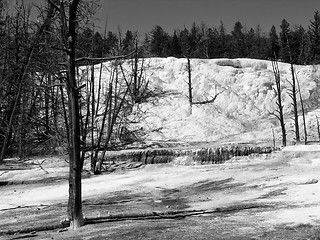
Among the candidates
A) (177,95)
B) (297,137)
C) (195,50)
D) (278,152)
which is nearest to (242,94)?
(177,95)

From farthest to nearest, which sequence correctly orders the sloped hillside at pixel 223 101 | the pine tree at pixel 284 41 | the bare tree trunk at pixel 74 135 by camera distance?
the pine tree at pixel 284 41
the sloped hillside at pixel 223 101
the bare tree trunk at pixel 74 135

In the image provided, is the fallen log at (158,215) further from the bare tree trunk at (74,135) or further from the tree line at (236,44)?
the tree line at (236,44)

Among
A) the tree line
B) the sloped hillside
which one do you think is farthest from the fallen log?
the tree line

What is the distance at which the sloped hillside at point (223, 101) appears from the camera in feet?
110

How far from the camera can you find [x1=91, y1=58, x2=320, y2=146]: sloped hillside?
3341 cm

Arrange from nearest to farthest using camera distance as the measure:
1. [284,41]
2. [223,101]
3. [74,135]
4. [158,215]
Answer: [74,135], [158,215], [223,101], [284,41]

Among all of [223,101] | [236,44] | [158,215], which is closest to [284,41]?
[236,44]

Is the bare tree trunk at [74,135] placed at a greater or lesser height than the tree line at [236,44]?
lesser

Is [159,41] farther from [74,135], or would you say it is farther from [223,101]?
[74,135]

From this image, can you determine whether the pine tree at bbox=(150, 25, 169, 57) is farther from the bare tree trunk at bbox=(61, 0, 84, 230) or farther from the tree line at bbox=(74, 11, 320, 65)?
the bare tree trunk at bbox=(61, 0, 84, 230)

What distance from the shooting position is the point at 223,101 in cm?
3947

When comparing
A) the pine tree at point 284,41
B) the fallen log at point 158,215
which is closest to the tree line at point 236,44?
the pine tree at point 284,41

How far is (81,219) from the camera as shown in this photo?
8445 mm

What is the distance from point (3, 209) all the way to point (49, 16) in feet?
20.1
